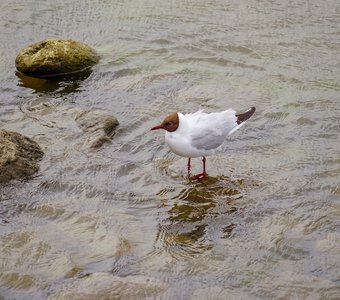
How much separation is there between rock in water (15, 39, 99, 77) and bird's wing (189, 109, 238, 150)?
303cm

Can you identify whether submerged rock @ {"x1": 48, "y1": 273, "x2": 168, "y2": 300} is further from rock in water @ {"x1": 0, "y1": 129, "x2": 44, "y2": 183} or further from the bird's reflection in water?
rock in water @ {"x1": 0, "y1": 129, "x2": 44, "y2": 183}

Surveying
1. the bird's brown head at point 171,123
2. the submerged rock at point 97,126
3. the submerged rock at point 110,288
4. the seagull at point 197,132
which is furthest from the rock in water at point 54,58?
the submerged rock at point 110,288

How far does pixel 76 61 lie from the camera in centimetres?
921

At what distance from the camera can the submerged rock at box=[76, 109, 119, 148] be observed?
290 inches

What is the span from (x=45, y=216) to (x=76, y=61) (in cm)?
373

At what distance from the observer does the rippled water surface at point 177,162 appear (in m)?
5.32

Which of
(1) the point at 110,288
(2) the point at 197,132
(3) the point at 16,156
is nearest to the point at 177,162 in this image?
(2) the point at 197,132

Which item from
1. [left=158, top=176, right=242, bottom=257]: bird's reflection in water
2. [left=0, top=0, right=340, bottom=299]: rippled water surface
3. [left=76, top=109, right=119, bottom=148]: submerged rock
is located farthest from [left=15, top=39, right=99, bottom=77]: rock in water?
[left=158, top=176, right=242, bottom=257]: bird's reflection in water

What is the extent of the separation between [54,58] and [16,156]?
286 centimetres

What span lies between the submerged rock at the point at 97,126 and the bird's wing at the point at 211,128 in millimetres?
1226

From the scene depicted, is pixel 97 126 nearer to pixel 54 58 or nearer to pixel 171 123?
pixel 171 123

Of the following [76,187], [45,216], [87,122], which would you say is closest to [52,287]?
[45,216]

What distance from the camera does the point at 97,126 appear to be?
7566 mm

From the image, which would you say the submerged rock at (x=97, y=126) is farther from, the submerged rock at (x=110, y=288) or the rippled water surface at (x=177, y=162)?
the submerged rock at (x=110, y=288)
